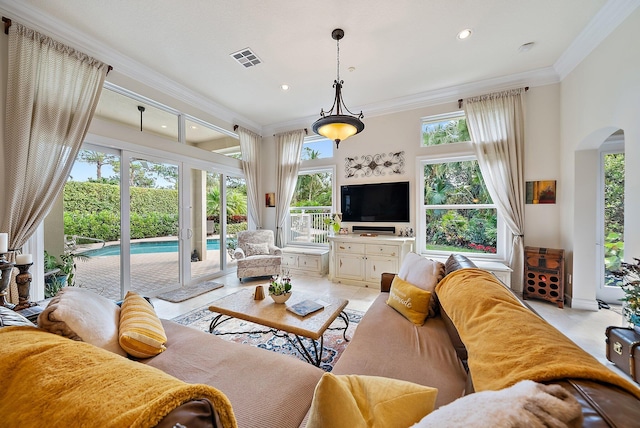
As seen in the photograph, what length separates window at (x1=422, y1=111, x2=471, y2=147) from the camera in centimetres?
390

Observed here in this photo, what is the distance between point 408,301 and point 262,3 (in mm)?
2980

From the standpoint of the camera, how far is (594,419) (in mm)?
485

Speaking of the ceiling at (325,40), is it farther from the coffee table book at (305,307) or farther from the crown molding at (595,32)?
the coffee table book at (305,307)

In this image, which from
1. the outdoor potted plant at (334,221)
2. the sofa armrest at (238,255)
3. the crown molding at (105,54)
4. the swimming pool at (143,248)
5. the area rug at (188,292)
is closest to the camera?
the crown molding at (105,54)

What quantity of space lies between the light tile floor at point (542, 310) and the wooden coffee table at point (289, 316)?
52cm

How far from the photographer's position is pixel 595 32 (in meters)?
2.51

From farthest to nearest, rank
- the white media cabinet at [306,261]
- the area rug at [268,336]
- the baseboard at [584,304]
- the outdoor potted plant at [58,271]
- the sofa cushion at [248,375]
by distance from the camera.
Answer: the white media cabinet at [306,261] < the baseboard at [584,304] < the outdoor potted plant at [58,271] < the area rug at [268,336] < the sofa cushion at [248,375]

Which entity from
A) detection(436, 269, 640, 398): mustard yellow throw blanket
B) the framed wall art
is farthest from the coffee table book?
the framed wall art

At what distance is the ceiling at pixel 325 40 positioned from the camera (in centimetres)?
226

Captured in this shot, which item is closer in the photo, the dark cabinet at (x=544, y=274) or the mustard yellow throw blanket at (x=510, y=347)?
the mustard yellow throw blanket at (x=510, y=347)

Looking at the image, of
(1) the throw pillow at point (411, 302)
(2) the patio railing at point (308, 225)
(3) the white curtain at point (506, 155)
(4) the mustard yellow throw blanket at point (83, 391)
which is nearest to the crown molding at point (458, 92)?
(3) the white curtain at point (506, 155)

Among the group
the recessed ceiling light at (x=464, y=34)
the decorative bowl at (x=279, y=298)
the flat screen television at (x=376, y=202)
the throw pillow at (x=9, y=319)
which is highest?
the recessed ceiling light at (x=464, y=34)

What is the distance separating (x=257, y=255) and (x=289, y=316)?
2.74 meters

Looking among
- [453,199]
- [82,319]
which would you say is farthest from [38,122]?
[453,199]
